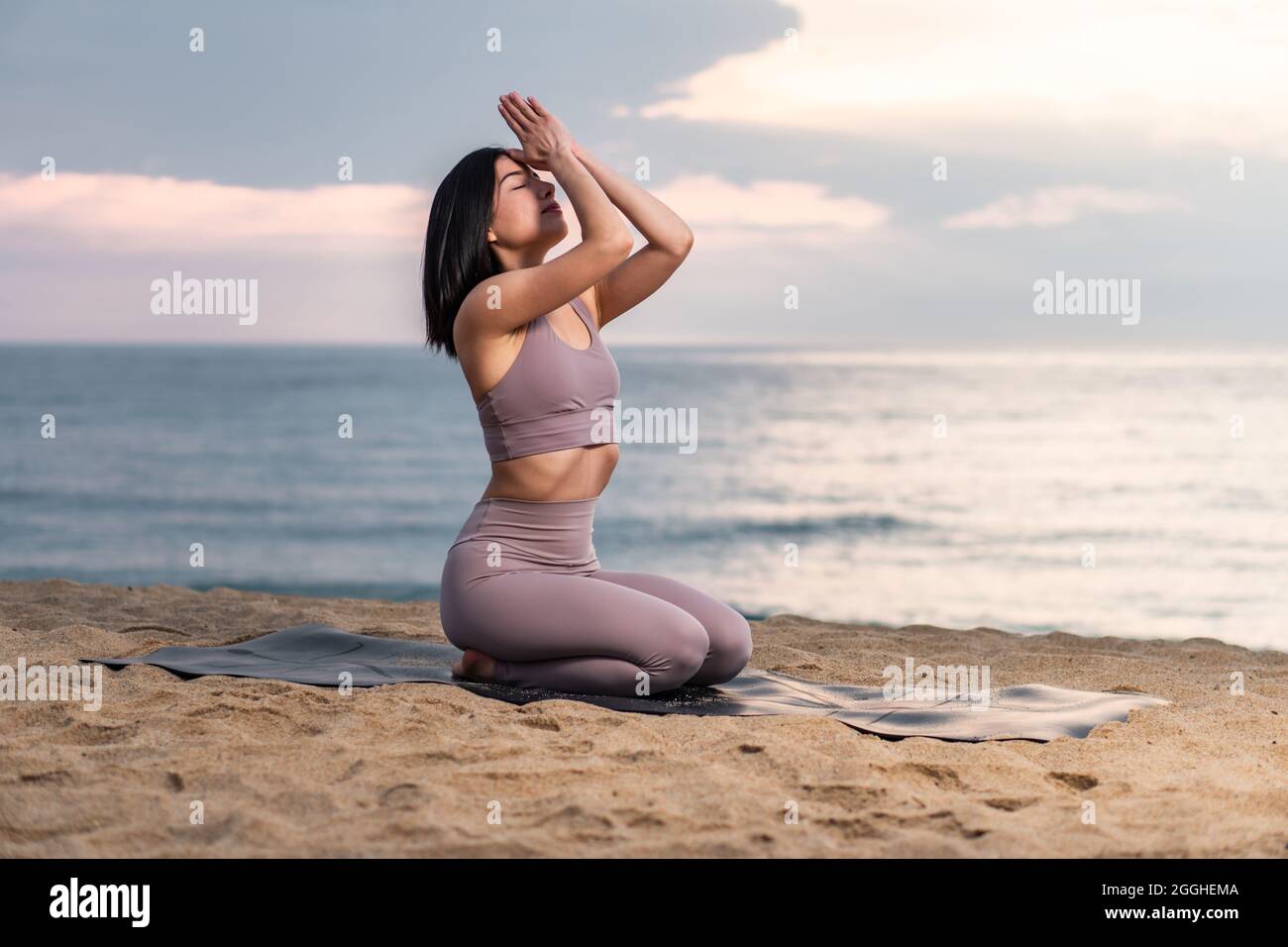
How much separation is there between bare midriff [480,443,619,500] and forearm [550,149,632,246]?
768 millimetres

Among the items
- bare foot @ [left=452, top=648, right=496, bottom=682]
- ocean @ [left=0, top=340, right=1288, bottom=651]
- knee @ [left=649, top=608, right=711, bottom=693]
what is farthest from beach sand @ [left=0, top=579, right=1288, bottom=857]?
ocean @ [left=0, top=340, right=1288, bottom=651]

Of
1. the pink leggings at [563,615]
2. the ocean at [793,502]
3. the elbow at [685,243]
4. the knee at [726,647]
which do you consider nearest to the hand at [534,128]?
the elbow at [685,243]

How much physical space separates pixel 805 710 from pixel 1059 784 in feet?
3.28

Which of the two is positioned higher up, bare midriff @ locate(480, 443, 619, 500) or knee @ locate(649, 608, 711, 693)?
bare midriff @ locate(480, 443, 619, 500)

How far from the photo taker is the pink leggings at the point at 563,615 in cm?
403

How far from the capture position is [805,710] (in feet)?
13.2

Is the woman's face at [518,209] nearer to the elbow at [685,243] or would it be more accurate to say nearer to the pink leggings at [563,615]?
the elbow at [685,243]

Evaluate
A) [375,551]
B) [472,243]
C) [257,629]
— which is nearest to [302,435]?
[375,551]

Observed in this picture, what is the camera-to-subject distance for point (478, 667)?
14.1 ft

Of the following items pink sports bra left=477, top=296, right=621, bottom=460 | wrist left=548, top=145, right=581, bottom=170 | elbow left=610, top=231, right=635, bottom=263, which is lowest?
pink sports bra left=477, top=296, right=621, bottom=460

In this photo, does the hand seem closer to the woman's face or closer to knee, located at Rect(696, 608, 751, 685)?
the woman's face

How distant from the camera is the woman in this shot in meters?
4.02

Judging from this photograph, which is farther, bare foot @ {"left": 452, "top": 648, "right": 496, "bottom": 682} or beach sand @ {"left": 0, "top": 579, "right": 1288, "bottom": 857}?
bare foot @ {"left": 452, "top": 648, "right": 496, "bottom": 682}
